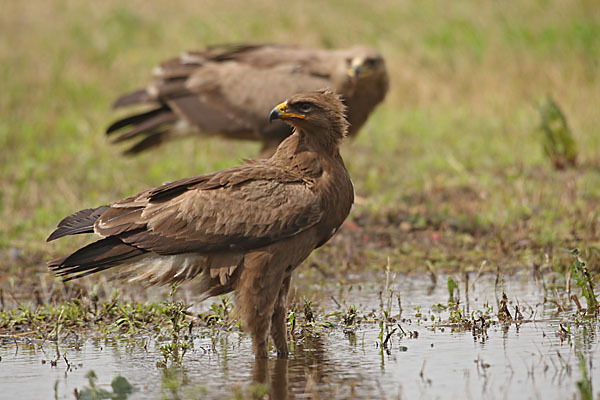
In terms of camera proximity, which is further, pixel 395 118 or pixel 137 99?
pixel 395 118

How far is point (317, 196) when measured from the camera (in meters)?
4.83

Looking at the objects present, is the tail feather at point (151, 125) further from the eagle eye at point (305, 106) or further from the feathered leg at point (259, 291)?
the feathered leg at point (259, 291)

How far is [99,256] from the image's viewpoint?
4.96 meters

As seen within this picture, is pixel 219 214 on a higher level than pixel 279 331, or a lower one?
higher

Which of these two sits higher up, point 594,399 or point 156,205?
point 156,205

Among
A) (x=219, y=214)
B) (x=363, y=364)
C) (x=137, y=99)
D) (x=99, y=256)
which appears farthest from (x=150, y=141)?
(x=363, y=364)

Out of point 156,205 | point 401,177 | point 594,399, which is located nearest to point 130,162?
point 401,177

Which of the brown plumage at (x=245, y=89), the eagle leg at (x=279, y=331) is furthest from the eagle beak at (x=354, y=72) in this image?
the eagle leg at (x=279, y=331)

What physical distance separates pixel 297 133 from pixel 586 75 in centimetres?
803

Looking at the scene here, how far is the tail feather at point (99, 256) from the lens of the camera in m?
4.95

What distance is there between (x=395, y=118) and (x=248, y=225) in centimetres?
755

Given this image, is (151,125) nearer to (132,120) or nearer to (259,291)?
(132,120)

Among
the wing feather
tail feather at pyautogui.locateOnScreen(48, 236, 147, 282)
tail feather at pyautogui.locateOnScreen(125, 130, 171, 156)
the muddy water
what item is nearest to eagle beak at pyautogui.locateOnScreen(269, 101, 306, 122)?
the wing feather

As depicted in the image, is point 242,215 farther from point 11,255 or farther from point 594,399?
point 11,255
